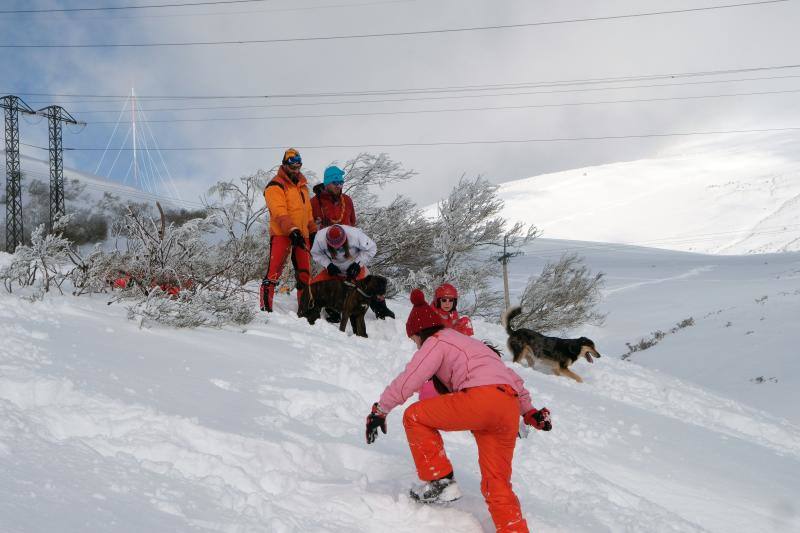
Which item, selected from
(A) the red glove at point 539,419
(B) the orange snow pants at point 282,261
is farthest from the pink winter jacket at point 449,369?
(B) the orange snow pants at point 282,261

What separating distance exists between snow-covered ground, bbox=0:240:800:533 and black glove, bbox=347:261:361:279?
2.15ft

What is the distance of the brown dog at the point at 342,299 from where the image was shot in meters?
7.23

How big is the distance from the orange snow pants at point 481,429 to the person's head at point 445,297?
116 cm

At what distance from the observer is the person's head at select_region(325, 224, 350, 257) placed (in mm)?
6938

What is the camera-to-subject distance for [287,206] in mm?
7176

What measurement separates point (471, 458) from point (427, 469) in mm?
1211

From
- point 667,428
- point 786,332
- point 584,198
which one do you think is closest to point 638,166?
point 584,198

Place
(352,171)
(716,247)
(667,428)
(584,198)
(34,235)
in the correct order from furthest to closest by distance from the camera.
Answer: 1. (584,198)
2. (716,247)
3. (352,171)
4. (667,428)
5. (34,235)

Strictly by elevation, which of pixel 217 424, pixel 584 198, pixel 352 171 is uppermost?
pixel 584 198

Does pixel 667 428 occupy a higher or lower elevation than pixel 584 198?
lower

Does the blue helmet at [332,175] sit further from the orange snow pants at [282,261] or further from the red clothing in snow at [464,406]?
the red clothing in snow at [464,406]

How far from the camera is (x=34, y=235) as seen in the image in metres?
5.34

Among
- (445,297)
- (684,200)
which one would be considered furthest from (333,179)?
(684,200)

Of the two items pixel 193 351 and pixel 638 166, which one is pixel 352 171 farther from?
pixel 638 166
